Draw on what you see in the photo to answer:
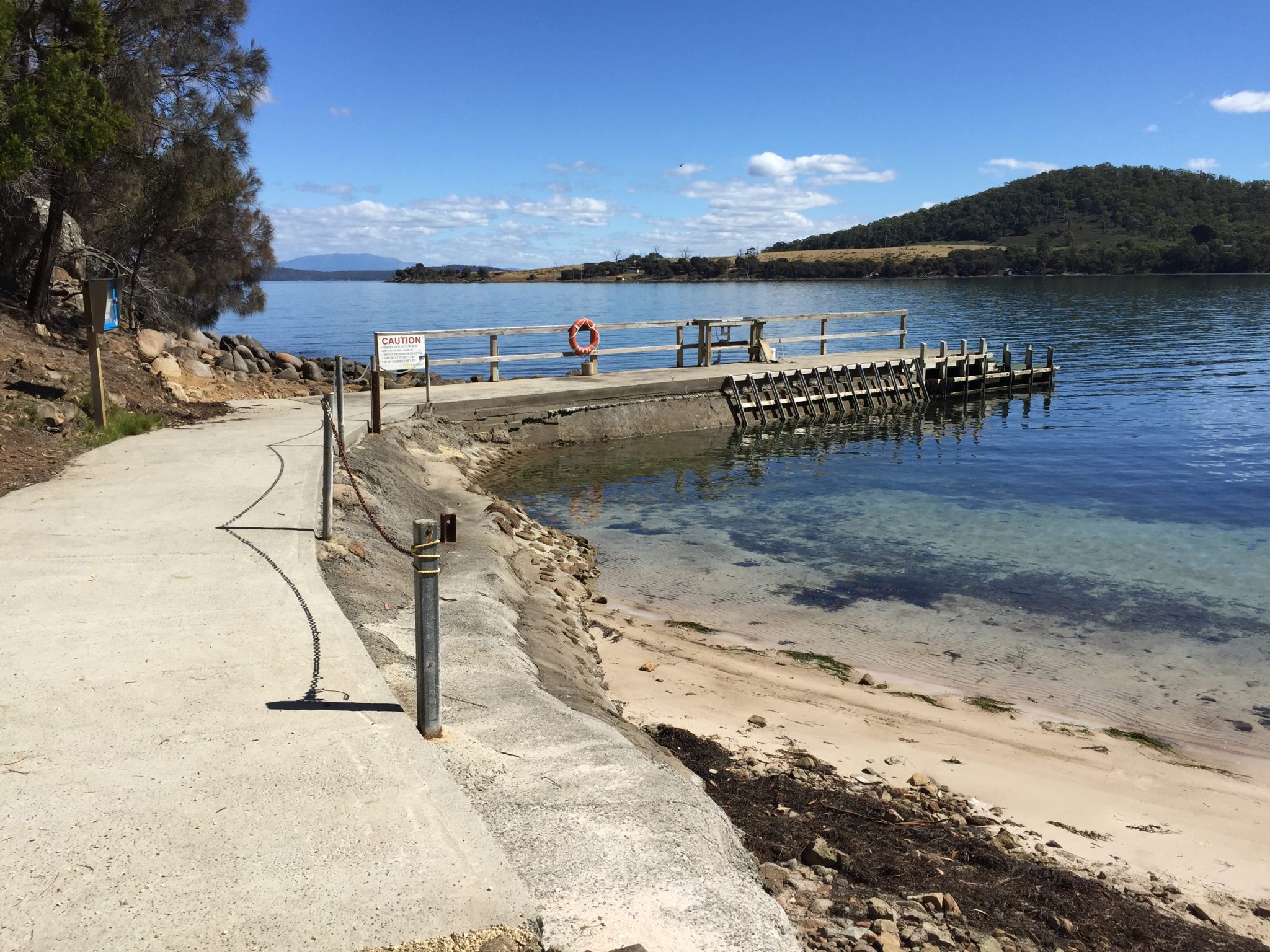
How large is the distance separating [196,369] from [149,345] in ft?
4.42

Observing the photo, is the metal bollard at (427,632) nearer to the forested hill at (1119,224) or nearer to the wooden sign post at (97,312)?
the wooden sign post at (97,312)

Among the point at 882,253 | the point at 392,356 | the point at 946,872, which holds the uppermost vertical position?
the point at 882,253

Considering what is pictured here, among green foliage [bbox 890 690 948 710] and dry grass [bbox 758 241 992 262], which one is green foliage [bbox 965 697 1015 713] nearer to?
green foliage [bbox 890 690 948 710]

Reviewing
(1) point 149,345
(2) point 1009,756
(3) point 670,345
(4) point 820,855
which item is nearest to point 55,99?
(1) point 149,345

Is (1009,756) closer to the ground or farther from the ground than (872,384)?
closer to the ground

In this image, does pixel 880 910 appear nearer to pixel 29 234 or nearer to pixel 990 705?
pixel 990 705

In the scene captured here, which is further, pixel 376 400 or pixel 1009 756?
pixel 376 400

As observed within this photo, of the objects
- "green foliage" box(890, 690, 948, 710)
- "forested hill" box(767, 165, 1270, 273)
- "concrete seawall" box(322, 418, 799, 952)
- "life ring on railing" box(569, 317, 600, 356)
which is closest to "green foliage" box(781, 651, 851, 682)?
"green foliage" box(890, 690, 948, 710)

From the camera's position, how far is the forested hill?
14212 cm

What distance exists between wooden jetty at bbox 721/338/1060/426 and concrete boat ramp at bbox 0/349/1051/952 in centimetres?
1849

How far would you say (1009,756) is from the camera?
781 cm

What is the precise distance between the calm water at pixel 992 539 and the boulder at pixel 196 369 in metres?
6.06

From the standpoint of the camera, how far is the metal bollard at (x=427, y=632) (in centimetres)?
492

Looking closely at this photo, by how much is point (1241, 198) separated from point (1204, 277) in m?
62.4
